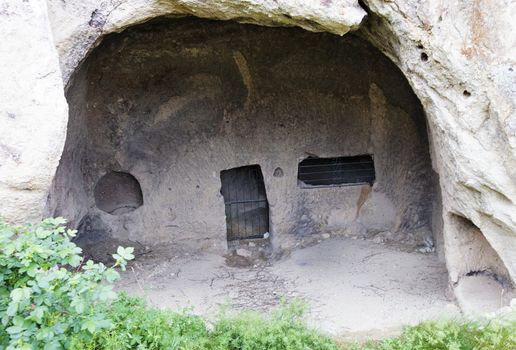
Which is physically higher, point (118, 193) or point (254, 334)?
point (118, 193)

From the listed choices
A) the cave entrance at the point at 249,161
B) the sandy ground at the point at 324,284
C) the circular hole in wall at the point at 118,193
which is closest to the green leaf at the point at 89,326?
the sandy ground at the point at 324,284

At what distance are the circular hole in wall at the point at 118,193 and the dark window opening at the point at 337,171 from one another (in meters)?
1.62

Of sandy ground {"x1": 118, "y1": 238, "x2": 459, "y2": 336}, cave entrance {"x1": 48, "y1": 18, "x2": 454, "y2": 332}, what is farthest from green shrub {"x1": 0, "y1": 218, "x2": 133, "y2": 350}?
cave entrance {"x1": 48, "y1": 18, "x2": 454, "y2": 332}

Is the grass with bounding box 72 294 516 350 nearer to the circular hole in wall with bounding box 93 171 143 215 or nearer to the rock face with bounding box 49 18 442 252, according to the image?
the rock face with bounding box 49 18 442 252

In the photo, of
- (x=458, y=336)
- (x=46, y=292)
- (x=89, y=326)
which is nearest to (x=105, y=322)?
(x=89, y=326)

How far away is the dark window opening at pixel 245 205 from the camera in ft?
17.4

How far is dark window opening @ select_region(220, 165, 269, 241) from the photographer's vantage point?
5297 mm

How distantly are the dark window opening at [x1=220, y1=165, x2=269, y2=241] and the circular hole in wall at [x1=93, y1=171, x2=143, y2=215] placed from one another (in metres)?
0.86

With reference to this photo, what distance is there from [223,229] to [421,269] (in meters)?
1.86

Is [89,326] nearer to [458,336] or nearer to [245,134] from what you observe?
[458,336]

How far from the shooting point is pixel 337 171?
5.29m

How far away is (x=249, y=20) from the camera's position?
3.33m

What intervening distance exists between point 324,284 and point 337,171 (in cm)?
147

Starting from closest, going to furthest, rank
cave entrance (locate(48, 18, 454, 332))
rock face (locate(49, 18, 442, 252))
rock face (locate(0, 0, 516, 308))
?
rock face (locate(0, 0, 516, 308))
cave entrance (locate(48, 18, 454, 332))
rock face (locate(49, 18, 442, 252))
